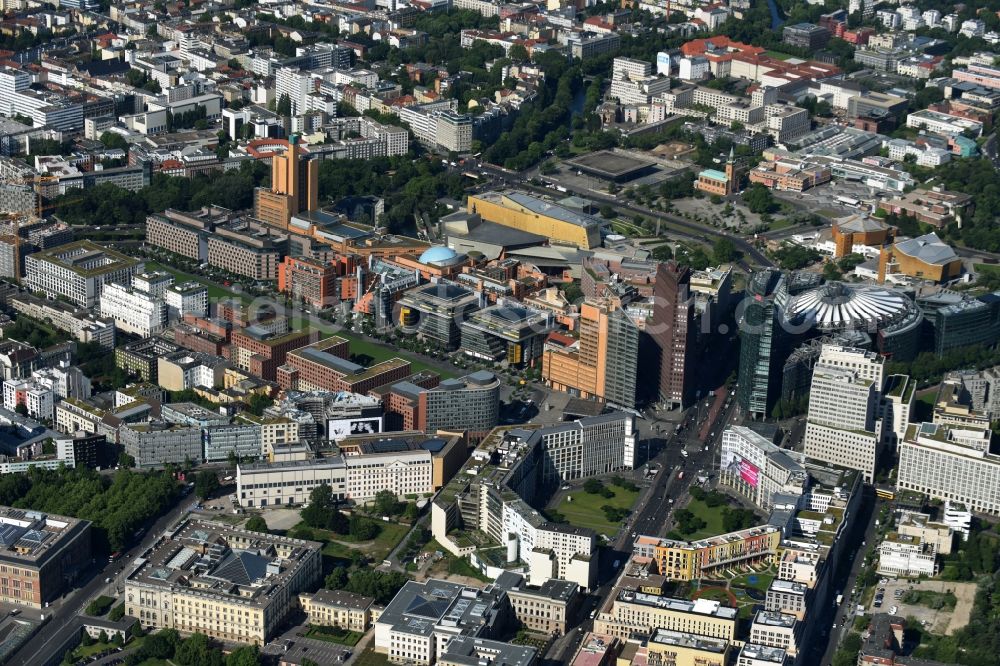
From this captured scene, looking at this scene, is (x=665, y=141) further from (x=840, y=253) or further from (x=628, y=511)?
(x=628, y=511)

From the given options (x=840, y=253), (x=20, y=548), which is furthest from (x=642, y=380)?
(x=20, y=548)

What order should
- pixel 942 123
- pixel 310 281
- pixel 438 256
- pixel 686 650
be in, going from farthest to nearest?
pixel 942 123
pixel 438 256
pixel 310 281
pixel 686 650

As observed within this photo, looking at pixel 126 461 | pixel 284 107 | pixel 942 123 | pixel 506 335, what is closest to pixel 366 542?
pixel 126 461

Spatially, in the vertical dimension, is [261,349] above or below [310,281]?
below

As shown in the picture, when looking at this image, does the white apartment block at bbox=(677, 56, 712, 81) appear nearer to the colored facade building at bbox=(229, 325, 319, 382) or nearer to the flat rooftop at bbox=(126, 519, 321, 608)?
the colored facade building at bbox=(229, 325, 319, 382)

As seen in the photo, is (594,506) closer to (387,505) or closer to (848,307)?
(387,505)

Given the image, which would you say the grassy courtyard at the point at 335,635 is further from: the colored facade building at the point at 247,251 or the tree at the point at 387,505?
the colored facade building at the point at 247,251

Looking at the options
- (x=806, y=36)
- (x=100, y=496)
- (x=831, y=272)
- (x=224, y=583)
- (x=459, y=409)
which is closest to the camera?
(x=224, y=583)
